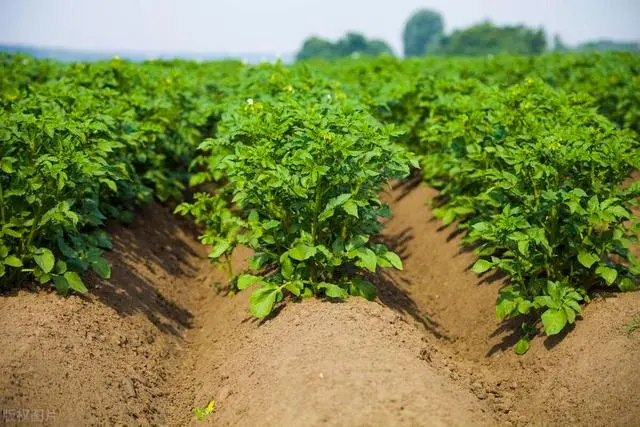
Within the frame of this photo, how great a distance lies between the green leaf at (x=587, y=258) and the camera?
5018mm

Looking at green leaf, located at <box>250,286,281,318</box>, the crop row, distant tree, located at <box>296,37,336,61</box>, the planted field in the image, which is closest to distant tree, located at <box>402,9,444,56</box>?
distant tree, located at <box>296,37,336,61</box>

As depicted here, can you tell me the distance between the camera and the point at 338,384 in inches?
160

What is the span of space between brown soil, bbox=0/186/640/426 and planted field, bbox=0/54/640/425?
0.01 m

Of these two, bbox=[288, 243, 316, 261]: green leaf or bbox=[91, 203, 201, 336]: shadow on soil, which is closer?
bbox=[288, 243, 316, 261]: green leaf

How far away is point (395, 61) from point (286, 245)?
1035cm

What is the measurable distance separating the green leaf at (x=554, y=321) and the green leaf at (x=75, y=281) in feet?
10.4

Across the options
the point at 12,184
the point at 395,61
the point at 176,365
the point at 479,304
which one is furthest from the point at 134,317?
the point at 395,61

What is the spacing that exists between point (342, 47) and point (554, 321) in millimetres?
97150

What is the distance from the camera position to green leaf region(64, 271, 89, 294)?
5258 millimetres

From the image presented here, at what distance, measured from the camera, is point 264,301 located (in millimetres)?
5094

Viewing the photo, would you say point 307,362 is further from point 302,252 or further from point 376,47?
point 376,47

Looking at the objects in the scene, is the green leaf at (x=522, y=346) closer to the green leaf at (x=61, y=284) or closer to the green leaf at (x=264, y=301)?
the green leaf at (x=264, y=301)

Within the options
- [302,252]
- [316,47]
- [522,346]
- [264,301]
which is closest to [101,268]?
[264,301]

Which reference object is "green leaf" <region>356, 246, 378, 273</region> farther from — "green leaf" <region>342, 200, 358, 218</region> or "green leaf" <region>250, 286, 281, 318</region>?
"green leaf" <region>250, 286, 281, 318</region>
